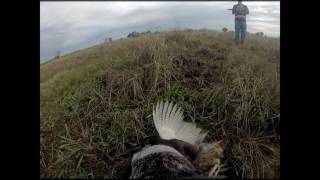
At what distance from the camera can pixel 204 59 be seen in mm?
4312

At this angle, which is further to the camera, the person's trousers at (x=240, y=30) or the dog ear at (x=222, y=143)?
the person's trousers at (x=240, y=30)

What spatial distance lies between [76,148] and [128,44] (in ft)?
3.45

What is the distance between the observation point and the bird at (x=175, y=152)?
3.21m

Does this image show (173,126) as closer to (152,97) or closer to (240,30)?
(152,97)

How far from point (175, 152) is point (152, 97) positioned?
75 centimetres

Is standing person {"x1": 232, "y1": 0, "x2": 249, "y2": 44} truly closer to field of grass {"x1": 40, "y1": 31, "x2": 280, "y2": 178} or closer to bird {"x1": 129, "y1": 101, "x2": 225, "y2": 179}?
field of grass {"x1": 40, "y1": 31, "x2": 280, "y2": 178}

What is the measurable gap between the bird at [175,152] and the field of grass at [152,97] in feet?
0.30

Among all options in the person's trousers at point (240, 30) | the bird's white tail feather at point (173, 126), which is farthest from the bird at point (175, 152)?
the person's trousers at point (240, 30)

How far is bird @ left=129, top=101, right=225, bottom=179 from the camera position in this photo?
321 centimetres

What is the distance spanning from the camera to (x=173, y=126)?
3805 millimetres

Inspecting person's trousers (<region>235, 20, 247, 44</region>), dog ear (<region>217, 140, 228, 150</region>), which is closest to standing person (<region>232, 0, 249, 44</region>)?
person's trousers (<region>235, 20, 247, 44</region>)

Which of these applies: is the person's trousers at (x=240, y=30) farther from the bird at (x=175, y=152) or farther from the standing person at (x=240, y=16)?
the bird at (x=175, y=152)
